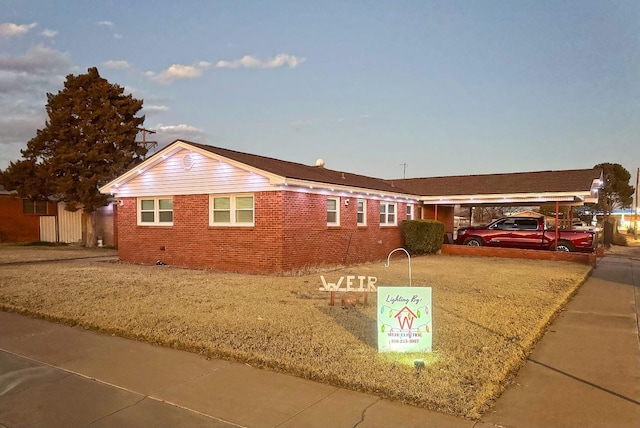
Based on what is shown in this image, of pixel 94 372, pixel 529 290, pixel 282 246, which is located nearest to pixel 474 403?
pixel 94 372

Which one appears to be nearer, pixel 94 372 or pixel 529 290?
pixel 94 372

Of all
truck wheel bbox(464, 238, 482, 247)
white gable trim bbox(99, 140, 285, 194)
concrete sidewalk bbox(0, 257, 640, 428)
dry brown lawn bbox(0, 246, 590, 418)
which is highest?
white gable trim bbox(99, 140, 285, 194)

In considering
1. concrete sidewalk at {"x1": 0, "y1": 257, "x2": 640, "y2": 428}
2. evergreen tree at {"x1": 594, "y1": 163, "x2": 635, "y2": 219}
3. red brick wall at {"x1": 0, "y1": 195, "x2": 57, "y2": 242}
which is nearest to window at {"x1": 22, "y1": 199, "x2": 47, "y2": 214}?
red brick wall at {"x1": 0, "y1": 195, "x2": 57, "y2": 242}

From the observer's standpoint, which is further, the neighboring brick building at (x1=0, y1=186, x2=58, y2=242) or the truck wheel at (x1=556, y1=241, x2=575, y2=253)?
the neighboring brick building at (x1=0, y1=186, x2=58, y2=242)

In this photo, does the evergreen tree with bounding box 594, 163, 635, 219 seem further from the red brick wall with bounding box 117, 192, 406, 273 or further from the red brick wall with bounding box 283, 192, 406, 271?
the red brick wall with bounding box 117, 192, 406, 273

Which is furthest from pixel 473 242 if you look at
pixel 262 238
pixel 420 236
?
pixel 262 238

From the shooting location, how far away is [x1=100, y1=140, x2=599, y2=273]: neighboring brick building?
46.3ft

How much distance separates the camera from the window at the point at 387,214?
20.2m

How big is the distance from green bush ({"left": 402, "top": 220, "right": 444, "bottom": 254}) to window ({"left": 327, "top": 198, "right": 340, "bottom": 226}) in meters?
5.89

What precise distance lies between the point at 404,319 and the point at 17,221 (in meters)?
30.3

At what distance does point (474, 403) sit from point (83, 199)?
80.4 feet

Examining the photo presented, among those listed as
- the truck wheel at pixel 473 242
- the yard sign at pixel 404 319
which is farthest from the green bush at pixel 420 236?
the yard sign at pixel 404 319

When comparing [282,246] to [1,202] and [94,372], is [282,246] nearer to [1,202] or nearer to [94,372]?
[94,372]

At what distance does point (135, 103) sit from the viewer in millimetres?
26062
